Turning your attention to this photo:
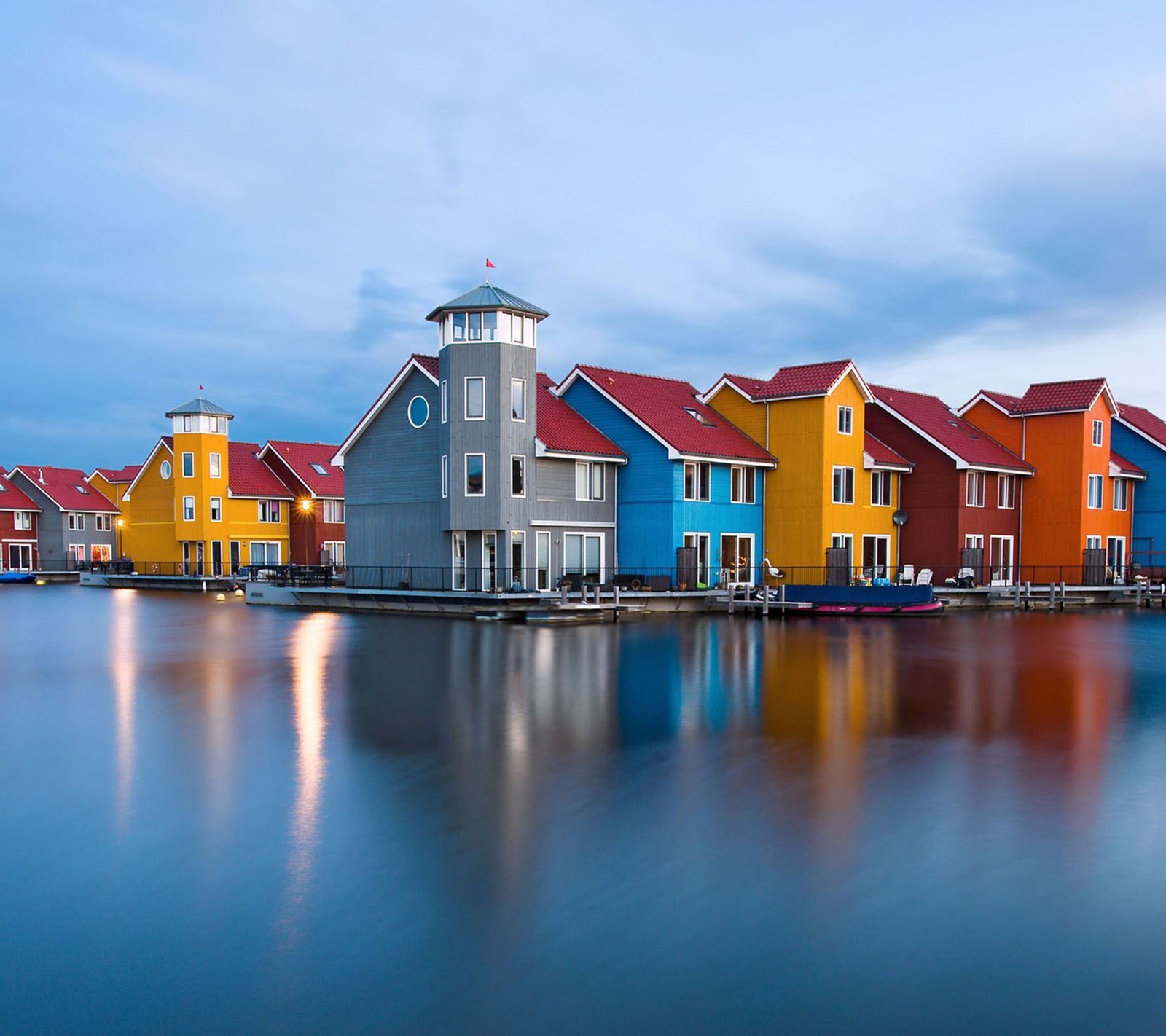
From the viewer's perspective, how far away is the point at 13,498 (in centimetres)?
8231

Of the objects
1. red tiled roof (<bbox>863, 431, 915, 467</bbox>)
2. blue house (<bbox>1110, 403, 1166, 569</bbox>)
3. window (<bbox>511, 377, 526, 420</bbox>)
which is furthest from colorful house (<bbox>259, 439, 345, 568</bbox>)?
blue house (<bbox>1110, 403, 1166, 569</bbox>)

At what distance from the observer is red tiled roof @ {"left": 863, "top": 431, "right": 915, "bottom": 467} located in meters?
45.7

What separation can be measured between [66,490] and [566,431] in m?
62.5

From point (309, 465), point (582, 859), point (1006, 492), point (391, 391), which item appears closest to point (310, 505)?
point (309, 465)

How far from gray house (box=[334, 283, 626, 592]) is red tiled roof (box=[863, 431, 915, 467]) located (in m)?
12.5

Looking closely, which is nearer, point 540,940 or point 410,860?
point 540,940

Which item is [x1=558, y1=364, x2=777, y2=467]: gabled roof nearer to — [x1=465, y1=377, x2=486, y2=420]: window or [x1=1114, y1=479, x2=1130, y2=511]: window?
[x1=465, y1=377, x2=486, y2=420]: window

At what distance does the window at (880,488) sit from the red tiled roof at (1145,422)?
16.7m

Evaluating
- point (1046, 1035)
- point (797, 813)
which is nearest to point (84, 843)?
point (797, 813)

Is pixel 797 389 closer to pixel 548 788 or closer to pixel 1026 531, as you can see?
pixel 1026 531

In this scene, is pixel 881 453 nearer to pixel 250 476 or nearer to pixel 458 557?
pixel 458 557

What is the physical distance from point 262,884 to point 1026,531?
1944 inches

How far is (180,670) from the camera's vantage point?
22.6 metres

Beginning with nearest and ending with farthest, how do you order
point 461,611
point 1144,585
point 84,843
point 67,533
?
point 84,843
point 461,611
point 1144,585
point 67,533
